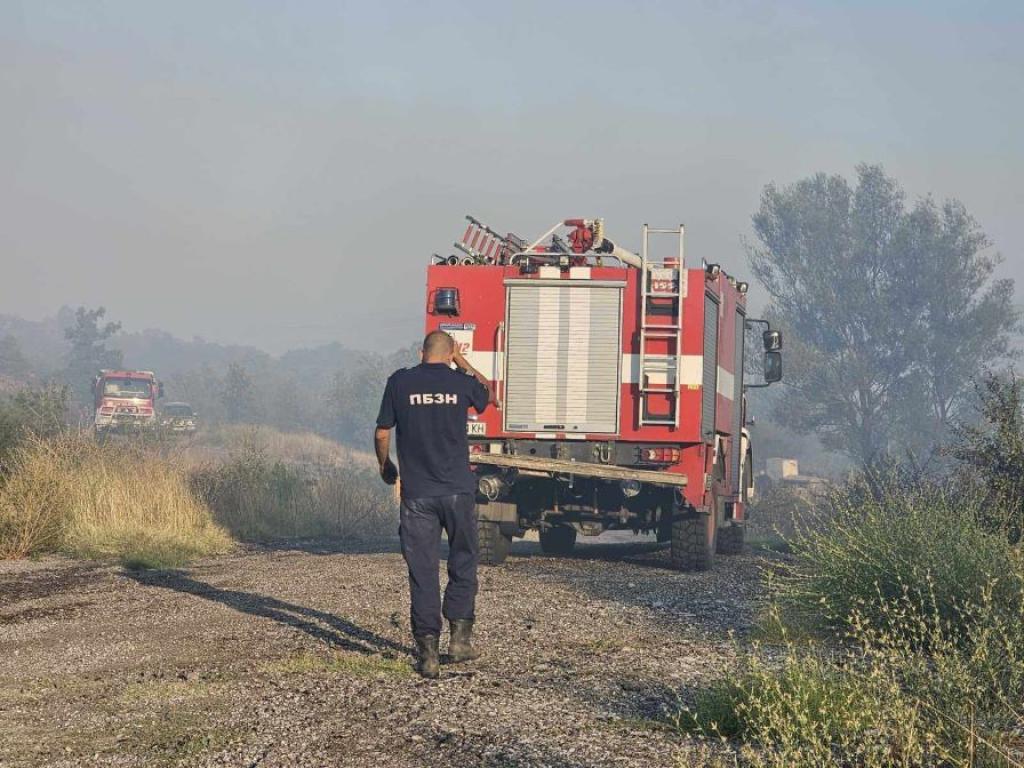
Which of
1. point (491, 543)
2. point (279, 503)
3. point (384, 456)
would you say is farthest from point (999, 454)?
point (279, 503)

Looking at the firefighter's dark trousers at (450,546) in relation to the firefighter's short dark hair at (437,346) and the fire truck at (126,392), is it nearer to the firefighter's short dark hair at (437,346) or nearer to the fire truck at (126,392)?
the firefighter's short dark hair at (437,346)

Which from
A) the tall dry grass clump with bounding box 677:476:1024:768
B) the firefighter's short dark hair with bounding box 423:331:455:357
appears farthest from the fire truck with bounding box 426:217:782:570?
the firefighter's short dark hair with bounding box 423:331:455:357

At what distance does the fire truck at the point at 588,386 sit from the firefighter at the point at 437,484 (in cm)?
493

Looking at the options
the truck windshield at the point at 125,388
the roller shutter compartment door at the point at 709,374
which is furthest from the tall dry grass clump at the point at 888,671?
the truck windshield at the point at 125,388

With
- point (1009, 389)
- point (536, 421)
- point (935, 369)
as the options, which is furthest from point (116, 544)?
point (935, 369)

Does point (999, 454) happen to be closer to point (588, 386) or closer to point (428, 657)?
point (588, 386)

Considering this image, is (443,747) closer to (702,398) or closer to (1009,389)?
(702,398)

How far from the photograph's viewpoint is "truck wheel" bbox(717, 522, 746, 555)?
54.6 feet

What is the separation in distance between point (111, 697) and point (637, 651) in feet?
10.1

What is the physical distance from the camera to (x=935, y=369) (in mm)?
51312

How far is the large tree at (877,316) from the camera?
50875mm

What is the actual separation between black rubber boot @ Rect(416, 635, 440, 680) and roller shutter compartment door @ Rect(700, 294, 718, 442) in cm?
622

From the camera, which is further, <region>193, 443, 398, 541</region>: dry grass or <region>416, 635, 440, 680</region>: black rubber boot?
<region>193, 443, 398, 541</region>: dry grass

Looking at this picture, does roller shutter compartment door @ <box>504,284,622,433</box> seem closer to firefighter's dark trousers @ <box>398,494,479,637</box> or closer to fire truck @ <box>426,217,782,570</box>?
fire truck @ <box>426,217,782,570</box>
